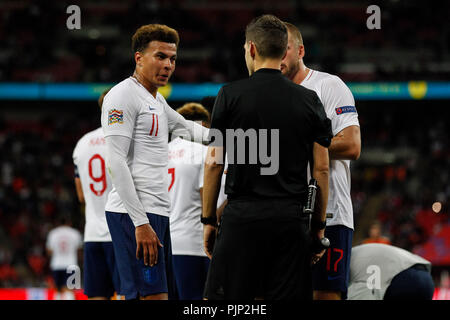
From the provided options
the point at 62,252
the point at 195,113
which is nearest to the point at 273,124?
the point at 195,113

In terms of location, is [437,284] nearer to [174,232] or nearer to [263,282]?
[174,232]

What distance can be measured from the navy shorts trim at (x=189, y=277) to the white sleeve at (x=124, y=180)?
5.64 ft

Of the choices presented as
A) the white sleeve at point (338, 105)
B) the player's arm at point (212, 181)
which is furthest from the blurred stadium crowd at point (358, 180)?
the player's arm at point (212, 181)

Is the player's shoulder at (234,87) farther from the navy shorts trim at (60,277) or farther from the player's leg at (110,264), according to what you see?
the navy shorts trim at (60,277)

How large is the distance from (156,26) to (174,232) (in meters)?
2.02

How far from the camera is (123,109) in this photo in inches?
152

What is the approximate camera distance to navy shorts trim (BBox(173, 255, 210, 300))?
17.8 feet

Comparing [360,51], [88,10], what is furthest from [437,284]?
[88,10]

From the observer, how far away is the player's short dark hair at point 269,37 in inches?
128

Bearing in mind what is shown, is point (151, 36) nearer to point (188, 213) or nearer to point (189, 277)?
point (188, 213)

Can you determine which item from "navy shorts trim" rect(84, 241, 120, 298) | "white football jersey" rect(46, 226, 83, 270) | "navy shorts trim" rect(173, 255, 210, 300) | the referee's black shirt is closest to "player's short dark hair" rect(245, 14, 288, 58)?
the referee's black shirt

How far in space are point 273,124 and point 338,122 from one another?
1134 mm

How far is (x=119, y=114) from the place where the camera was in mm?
3846

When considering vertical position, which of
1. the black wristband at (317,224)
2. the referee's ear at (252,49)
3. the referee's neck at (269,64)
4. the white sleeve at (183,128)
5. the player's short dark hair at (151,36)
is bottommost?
Answer: the black wristband at (317,224)
